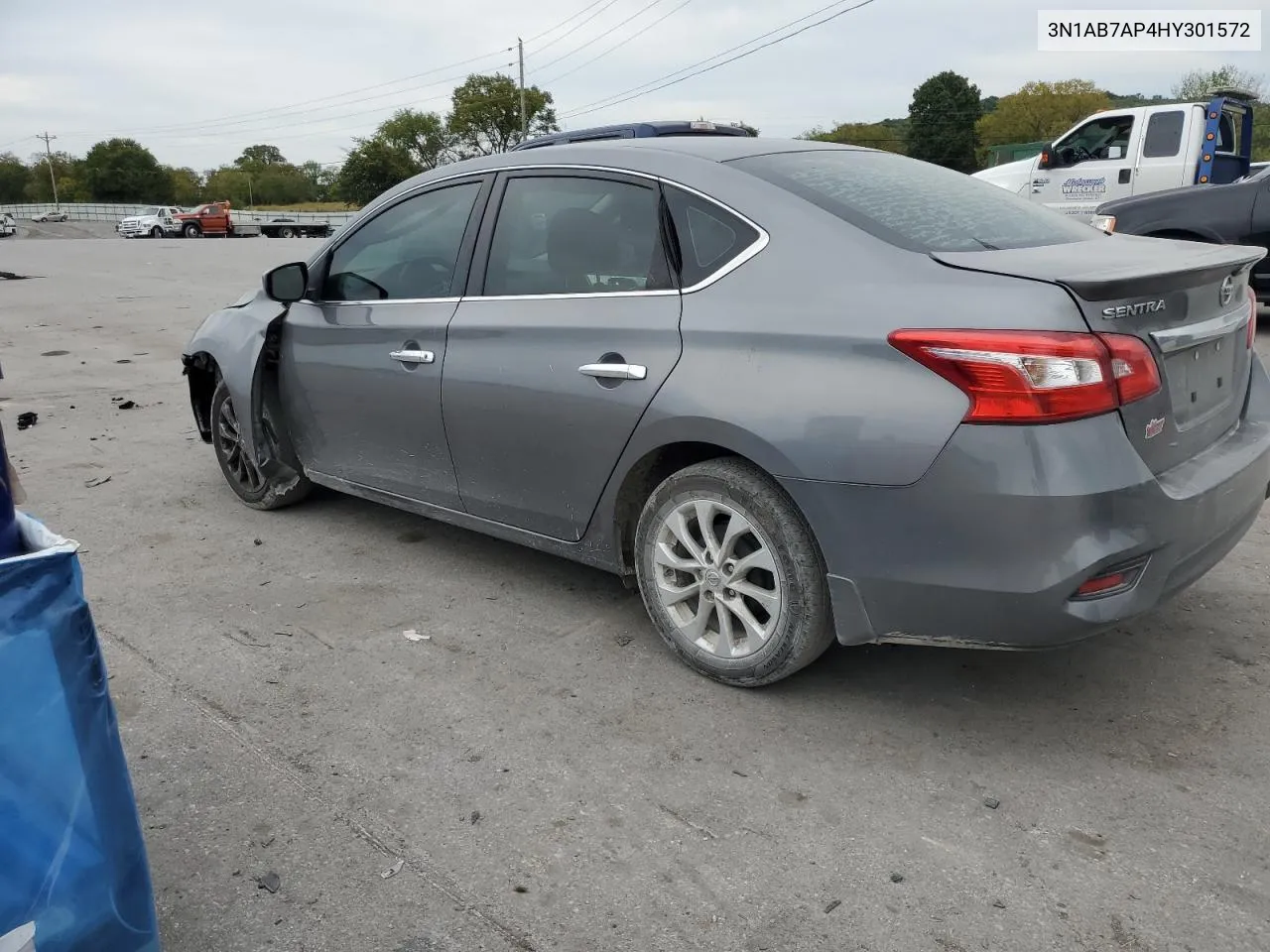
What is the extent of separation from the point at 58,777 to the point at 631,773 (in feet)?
5.03

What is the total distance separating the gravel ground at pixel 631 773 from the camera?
233 centimetres

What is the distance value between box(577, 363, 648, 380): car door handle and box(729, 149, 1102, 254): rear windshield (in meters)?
0.72

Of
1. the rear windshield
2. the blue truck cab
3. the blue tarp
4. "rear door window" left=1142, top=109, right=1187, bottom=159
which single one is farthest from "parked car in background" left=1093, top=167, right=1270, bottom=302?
the blue tarp

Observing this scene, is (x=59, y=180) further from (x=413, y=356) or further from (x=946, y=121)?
(x=413, y=356)

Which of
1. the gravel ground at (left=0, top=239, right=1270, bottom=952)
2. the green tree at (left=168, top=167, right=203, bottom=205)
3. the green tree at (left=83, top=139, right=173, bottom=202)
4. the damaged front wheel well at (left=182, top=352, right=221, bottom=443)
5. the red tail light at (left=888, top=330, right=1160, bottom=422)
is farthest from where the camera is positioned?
the green tree at (left=168, top=167, right=203, bottom=205)

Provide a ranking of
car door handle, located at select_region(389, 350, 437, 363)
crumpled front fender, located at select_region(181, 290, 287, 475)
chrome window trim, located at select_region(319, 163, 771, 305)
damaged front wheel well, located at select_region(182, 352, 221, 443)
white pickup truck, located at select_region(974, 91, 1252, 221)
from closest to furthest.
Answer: chrome window trim, located at select_region(319, 163, 771, 305)
car door handle, located at select_region(389, 350, 437, 363)
crumpled front fender, located at select_region(181, 290, 287, 475)
damaged front wheel well, located at select_region(182, 352, 221, 443)
white pickup truck, located at select_region(974, 91, 1252, 221)

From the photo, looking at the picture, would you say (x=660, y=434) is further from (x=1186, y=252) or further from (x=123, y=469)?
(x=123, y=469)

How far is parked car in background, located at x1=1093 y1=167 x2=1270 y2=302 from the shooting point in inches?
373

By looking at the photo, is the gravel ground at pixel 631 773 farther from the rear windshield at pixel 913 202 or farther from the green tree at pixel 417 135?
the green tree at pixel 417 135

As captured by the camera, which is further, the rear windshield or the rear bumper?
the rear windshield

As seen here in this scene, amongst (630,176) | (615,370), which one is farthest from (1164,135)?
(615,370)

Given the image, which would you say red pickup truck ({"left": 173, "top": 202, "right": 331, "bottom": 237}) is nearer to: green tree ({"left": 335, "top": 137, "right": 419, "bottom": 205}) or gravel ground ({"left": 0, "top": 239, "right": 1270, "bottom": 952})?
green tree ({"left": 335, "top": 137, "right": 419, "bottom": 205})

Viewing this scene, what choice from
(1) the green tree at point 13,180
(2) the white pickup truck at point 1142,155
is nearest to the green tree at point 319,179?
(1) the green tree at point 13,180

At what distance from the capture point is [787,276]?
306 cm
